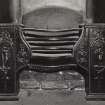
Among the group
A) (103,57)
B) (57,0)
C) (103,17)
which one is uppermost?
→ (57,0)

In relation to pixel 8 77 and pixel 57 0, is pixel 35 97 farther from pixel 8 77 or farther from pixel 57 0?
pixel 57 0

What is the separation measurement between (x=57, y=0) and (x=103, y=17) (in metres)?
1.60

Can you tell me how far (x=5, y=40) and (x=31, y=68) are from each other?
0.94m

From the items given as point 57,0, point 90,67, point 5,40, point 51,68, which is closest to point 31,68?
point 51,68

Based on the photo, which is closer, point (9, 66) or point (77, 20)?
point (9, 66)

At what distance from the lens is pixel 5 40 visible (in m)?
7.07

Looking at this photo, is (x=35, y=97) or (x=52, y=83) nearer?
(x=35, y=97)

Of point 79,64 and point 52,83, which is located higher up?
point 79,64

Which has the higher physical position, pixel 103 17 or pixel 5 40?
pixel 103 17

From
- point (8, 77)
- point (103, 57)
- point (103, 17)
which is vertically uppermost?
point (103, 17)

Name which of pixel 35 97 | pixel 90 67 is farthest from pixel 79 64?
pixel 35 97

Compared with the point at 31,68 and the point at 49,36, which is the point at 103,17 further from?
the point at 31,68

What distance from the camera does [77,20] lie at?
8.09 metres

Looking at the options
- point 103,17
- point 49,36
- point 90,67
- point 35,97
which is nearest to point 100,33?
point 103,17
